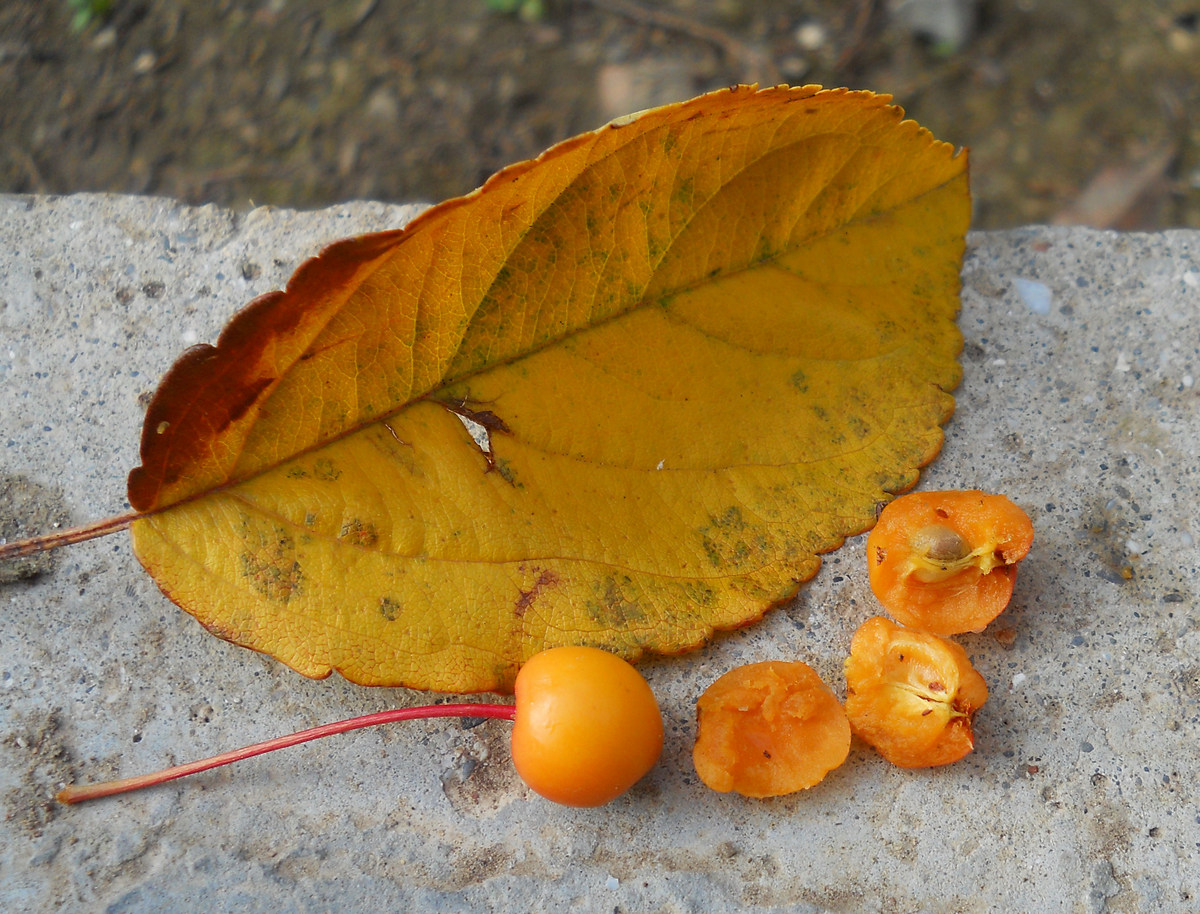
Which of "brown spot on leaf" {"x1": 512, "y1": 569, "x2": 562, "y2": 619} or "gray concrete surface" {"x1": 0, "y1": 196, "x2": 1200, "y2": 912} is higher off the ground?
"brown spot on leaf" {"x1": 512, "y1": 569, "x2": 562, "y2": 619}

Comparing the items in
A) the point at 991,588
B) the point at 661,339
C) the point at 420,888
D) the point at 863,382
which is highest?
the point at 661,339

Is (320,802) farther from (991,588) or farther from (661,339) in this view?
(991,588)

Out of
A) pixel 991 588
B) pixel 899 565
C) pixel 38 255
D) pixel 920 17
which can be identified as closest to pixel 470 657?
pixel 899 565

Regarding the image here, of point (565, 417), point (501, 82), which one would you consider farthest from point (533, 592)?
point (501, 82)

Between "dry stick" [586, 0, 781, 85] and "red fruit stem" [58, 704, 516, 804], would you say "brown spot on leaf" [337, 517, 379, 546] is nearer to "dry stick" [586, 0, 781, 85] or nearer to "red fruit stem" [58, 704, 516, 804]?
"red fruit stem" [58, 704, 516, 804]

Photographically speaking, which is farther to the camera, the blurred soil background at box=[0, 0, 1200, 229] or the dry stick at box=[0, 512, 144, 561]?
the blurred soil background at box=[0, 0, 1200, 229]

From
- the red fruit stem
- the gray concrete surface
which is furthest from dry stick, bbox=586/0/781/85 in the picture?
the red fruit stem

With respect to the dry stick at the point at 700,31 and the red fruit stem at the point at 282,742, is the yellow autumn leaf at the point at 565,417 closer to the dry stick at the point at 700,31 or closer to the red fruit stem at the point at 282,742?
the red fruit stem at the point at 282,742
